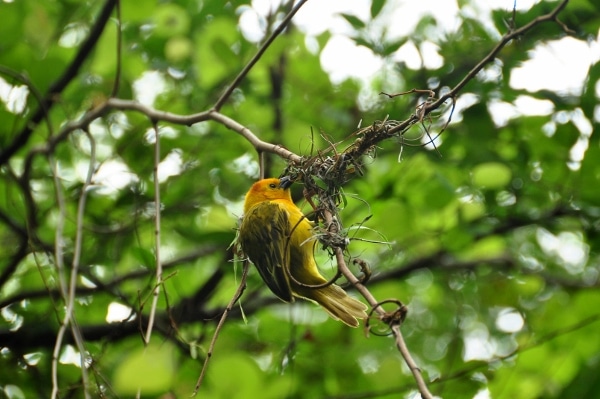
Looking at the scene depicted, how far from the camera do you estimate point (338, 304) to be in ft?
11.7

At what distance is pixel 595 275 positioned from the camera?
602cm

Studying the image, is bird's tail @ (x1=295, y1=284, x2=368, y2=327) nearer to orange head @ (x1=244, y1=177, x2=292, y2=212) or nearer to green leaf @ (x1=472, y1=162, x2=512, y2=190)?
orange head @ (x1=244, y1=177, x2=292, y2=212)

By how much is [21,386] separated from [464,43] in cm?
320

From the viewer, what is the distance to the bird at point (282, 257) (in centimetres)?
346

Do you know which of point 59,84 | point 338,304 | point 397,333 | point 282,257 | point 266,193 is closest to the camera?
point 397,333

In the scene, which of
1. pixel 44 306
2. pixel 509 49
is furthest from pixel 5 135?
Answer: pixel 509 49

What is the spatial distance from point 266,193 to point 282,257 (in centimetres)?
51

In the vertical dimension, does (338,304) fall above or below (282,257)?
below

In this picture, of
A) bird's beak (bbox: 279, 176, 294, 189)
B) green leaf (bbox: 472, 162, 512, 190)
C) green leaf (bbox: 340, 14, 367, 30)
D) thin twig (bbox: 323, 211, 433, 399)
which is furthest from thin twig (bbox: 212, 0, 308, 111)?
green leaf (bbox: 472, 162, 512, 190)

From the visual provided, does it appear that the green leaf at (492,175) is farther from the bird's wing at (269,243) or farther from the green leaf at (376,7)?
the bird's wing at (269,243)

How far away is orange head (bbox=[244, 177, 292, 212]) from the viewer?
380 centimetres

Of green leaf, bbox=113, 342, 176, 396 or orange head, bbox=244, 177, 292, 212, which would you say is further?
orange head, bbox=244, 177, 292, 212

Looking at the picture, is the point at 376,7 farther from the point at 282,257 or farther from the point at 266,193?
the point at 282,257

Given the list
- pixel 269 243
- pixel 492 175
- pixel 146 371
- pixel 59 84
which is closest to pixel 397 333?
pixel 146 371
